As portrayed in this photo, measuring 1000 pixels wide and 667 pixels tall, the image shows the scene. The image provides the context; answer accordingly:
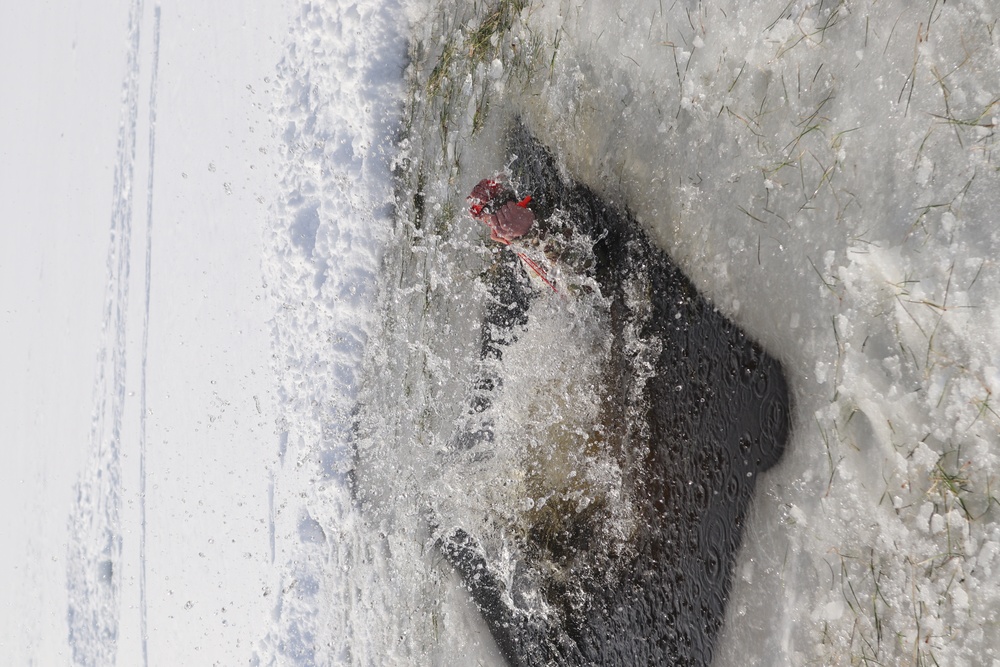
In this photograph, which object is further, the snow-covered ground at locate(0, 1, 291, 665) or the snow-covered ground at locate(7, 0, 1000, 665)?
the snow-covered ground at locate(0, 1, 291, 665)

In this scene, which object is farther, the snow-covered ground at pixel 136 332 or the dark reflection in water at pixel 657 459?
the snow-covered ground at pixel 136 332

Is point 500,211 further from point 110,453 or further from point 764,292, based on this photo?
point 110,453

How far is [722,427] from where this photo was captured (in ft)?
A: 10.5

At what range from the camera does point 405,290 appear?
155 inches

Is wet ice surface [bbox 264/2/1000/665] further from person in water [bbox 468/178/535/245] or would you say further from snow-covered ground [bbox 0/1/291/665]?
snow-covered ground [bbox 0/1/291/665]

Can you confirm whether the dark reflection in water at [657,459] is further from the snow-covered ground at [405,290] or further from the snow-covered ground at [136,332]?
the snow-covered ground at [136,332]

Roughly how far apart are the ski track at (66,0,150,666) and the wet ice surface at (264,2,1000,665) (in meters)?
1.62

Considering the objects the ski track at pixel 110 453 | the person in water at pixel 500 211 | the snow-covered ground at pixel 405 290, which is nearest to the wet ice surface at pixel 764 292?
the snow-covered ground at pixel 405 290

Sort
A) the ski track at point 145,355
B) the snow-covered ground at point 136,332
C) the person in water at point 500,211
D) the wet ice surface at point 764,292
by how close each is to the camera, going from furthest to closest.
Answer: the ski track at point 145,355 < the snow-covered ground at point 136,332 < the person in water at point 500,211 < the wet ice surface at point 764,292

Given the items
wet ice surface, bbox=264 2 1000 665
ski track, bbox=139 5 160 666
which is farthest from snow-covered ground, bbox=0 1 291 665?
wet ice surface, bbox=264 2 1000 665

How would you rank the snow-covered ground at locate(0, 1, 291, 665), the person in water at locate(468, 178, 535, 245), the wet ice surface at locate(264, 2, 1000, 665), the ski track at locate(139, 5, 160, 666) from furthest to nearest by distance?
1. the ski track at locate(139, 5, 160, 666)
2. the snow-covered ground at locate(0, 1, 291, 665)
3. the person in water at locate(468, 178, 535, 245)
4. the wet ice surface at locate(264, 2, 1000, 665)

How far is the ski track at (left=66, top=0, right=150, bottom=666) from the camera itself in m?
4.48

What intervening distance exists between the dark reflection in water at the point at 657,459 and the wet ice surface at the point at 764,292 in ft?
0.36

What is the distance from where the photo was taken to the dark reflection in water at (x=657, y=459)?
3.15m
